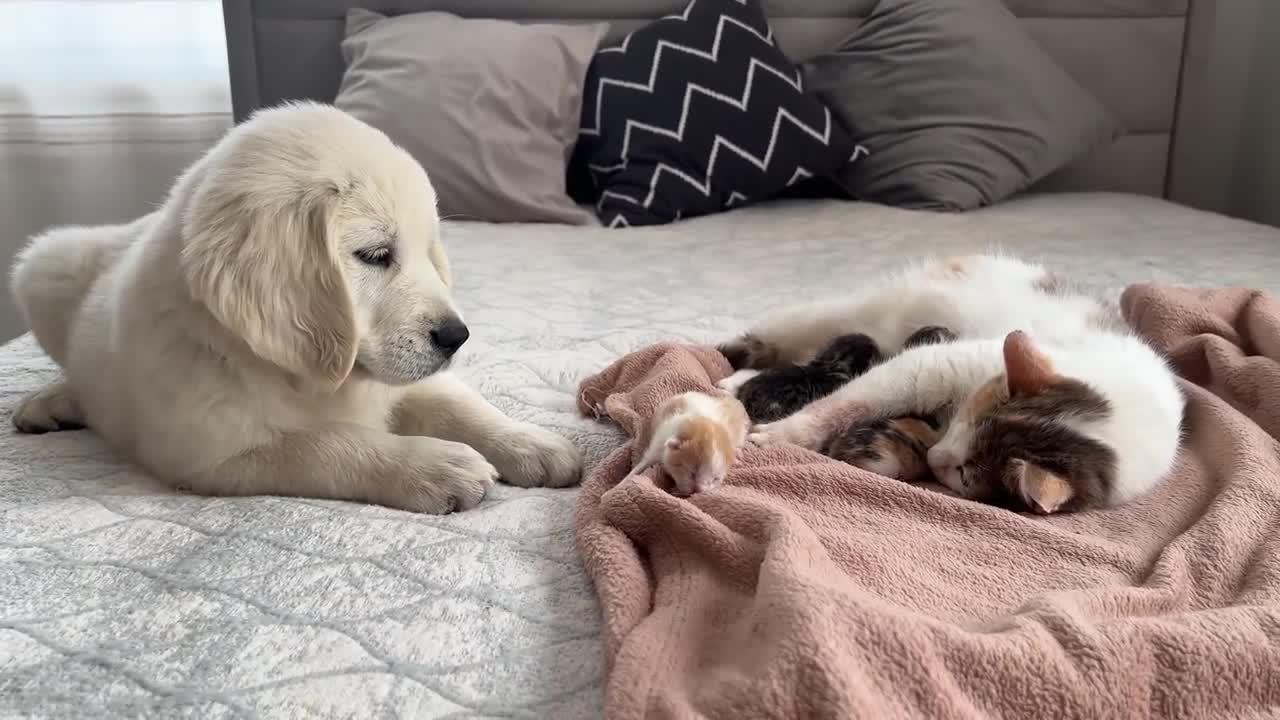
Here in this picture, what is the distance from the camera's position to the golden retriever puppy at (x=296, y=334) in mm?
1014

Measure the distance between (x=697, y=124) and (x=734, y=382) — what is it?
152 cm

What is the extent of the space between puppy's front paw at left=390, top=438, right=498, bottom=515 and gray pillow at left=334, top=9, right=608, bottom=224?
58.8 inches

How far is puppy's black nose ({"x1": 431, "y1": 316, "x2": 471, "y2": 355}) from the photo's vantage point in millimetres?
1119

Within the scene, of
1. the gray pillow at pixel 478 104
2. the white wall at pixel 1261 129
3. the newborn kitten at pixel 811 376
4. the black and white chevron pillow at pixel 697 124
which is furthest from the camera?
the white wall at pixel 1261 129

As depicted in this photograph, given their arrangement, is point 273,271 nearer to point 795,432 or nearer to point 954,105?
point 795,432

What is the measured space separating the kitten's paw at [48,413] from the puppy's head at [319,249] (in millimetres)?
356

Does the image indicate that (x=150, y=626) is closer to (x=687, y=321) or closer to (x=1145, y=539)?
(x=1145, y=539)

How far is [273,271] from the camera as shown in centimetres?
100

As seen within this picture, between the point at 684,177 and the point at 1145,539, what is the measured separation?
180cm

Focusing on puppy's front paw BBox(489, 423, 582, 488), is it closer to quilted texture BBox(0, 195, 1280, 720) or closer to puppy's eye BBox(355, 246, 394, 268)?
quilted texture BBox(0, 195, 1280, 720)

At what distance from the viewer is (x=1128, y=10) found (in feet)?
10.1

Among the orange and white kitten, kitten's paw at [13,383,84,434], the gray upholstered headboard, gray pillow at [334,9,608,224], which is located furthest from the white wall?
kitten's paw at [13,383,84,434]

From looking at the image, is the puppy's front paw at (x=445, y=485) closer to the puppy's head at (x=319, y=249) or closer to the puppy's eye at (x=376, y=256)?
the puppy's head at (x=319, y=249)

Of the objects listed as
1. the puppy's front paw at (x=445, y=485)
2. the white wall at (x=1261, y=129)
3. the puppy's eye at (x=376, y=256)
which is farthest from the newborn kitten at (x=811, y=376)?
the white wall at (x=1261, y=129)
